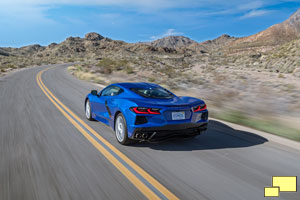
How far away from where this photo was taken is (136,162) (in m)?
4.47

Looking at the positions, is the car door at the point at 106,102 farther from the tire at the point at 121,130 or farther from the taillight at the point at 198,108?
the taillight at the point at 198,108

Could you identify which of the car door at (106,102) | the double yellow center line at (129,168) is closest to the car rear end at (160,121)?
the double yellow center line at (129,168)

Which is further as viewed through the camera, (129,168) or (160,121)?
(160,121)

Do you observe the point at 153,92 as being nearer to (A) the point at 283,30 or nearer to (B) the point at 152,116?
(B) the point at 152,116

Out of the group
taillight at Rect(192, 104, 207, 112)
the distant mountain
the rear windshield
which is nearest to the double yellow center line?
the rear windshield

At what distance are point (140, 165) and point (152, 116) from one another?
92cm

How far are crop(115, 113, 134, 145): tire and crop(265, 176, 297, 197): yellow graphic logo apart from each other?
8.37 feet

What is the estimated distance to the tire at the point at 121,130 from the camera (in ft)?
16.9

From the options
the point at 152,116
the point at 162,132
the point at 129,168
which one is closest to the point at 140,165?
the point at 129,168

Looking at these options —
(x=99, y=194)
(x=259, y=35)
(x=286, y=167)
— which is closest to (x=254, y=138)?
(x=286, y=167)

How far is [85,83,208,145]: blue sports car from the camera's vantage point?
4.85 meters

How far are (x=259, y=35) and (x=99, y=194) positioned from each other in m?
202

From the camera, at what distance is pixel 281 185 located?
3.77m

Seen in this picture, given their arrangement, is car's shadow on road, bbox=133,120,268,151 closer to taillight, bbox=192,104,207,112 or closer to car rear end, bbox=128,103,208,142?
car rear end, bbox=128,103,208,142
